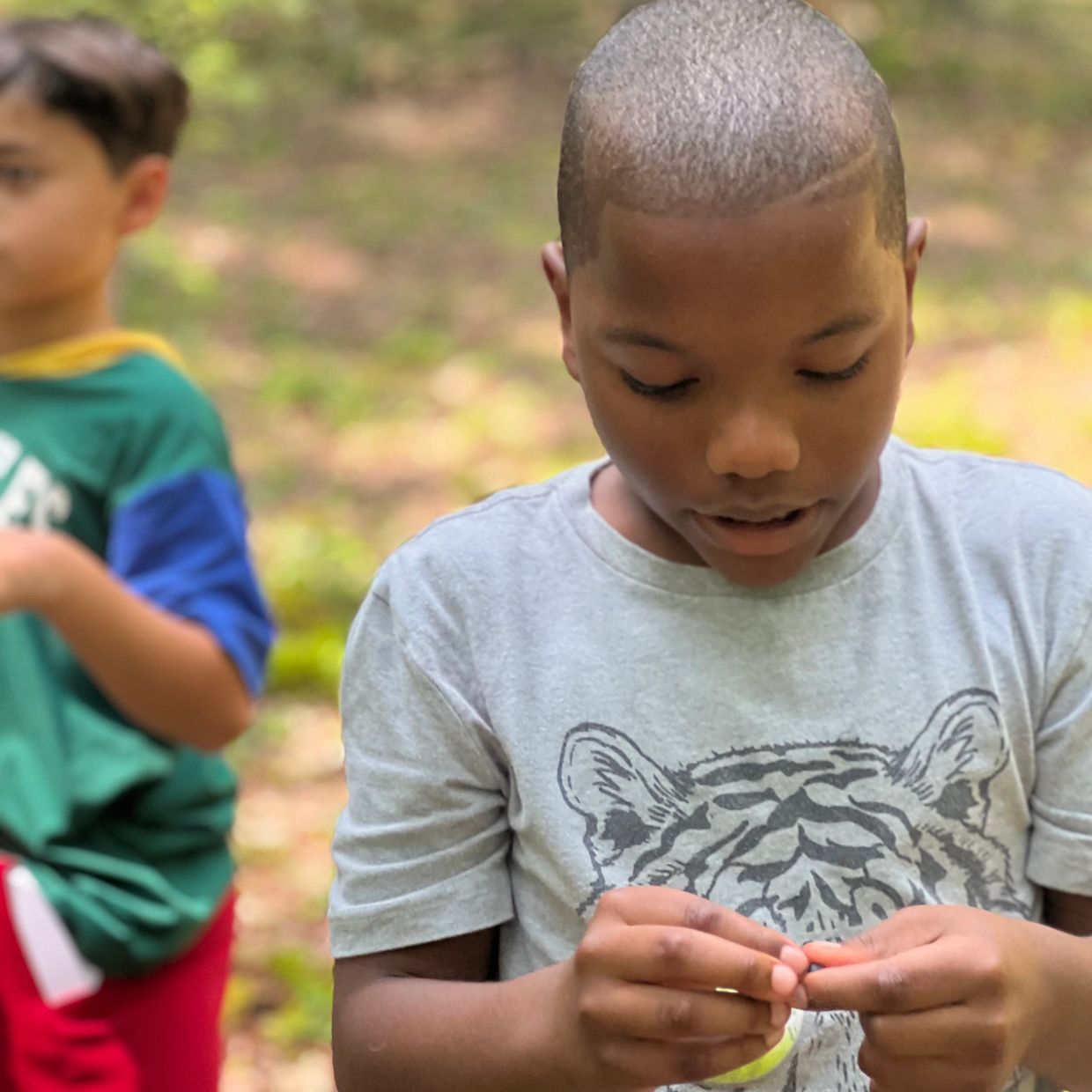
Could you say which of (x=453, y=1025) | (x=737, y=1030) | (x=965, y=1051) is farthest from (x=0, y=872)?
(x=965, y=1051)

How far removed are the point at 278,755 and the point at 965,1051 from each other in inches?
115

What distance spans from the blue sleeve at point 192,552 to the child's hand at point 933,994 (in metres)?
1.11

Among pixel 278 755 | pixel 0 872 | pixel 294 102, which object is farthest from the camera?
pixel 294 102

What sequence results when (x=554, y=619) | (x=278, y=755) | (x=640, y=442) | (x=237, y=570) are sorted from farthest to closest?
(x=278, y=755), (x=237, y=570), (x=554, y=619), (x=640, y=442)

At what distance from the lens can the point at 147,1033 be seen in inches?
86.7

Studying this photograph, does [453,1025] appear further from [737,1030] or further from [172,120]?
[172,120]

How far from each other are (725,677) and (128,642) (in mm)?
891

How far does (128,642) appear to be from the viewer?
216 cm

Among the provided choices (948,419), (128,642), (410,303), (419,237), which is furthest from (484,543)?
(419,237)

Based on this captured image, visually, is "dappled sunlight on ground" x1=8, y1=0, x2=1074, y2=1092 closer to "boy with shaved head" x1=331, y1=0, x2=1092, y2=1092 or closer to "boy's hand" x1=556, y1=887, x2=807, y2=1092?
"boy with shaved head" x1=331, y1=0, x2=1092, y2=1092

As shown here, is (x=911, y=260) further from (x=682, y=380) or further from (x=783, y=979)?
(x=783, y=979)

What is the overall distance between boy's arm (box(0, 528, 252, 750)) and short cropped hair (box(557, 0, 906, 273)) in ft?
2.81

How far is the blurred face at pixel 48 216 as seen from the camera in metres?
2.30

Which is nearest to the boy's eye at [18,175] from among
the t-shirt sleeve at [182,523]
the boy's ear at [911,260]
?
the t-shirt sleeve at [182,523]
